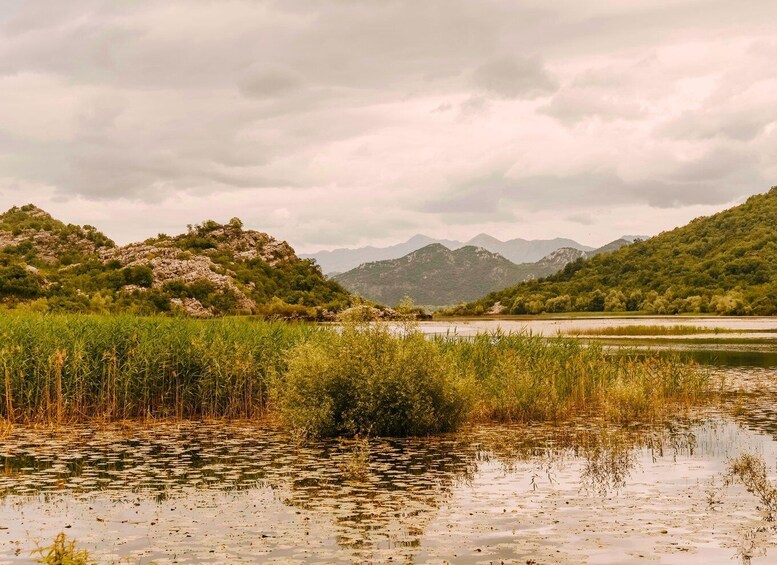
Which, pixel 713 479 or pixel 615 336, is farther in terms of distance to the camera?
pixel 615 336

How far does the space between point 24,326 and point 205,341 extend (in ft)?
18.8

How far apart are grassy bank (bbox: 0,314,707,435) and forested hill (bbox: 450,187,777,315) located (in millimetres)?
92796

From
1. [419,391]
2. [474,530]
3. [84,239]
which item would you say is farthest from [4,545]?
[84,239]

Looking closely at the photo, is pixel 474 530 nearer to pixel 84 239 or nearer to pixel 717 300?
pixel 84 239

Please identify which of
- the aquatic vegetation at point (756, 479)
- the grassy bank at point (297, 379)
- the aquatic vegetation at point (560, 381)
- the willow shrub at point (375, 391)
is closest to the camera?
the aquatic vegetation at point (756, 479)

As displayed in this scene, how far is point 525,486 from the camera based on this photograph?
15953mm

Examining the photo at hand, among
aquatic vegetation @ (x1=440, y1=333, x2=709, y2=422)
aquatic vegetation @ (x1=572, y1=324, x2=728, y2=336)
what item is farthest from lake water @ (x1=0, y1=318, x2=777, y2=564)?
aquatic vegetation @ (x1=572, y1=324, x2=728, y2=336)

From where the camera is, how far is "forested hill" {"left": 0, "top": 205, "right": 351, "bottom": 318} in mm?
59969

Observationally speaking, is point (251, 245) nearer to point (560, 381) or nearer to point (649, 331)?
point (649, 331)

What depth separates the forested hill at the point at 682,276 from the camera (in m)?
120

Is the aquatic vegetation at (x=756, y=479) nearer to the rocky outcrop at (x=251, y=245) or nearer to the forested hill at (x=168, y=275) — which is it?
the forested hill at (x=168, y=275)

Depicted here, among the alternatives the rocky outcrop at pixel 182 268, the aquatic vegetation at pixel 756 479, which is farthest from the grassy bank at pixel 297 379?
the rocky outcrop at pixel 182 268

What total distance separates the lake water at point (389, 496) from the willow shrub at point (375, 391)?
2.56 ft

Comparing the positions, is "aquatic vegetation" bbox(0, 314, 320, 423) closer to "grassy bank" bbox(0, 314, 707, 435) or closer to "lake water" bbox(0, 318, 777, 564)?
"grassy bank" bbox(0, 314, 707, 435)
